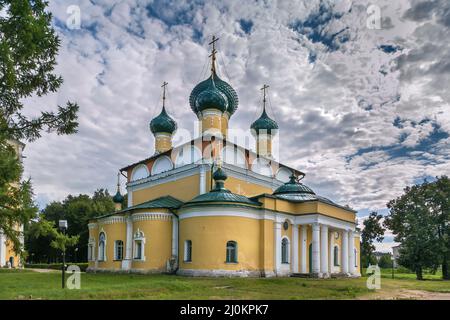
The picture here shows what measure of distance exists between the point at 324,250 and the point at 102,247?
1317cm

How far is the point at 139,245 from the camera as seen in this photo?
24562mm

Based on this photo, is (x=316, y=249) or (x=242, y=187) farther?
(x=242, y=187)

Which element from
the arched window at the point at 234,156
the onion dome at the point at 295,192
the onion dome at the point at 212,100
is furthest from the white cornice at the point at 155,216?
the onion dome at the point at 212,100

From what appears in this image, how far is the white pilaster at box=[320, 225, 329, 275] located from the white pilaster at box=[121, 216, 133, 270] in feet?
34.7

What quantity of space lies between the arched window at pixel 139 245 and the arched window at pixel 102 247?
10.7ft

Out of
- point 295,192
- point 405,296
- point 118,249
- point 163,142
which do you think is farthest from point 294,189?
point 405,296

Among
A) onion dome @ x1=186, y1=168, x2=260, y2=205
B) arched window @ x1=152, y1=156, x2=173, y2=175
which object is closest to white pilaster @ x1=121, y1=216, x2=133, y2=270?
onion dome @ x1=186, y1=168, x2=260, y2=205

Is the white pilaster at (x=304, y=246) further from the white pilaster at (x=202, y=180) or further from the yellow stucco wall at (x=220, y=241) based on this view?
the white pilaster at (x=202, y=180)

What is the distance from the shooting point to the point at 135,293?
42.2 feet

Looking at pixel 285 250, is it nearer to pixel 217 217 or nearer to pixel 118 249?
pixel 217 217

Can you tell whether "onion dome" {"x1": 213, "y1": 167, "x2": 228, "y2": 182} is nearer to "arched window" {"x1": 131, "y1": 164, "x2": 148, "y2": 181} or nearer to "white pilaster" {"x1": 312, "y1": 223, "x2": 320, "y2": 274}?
"white pilaster" {"x1": 312, "y1": 223, "x2": 320, "y2": 274}

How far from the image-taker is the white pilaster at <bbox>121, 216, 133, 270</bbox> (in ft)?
81.8
